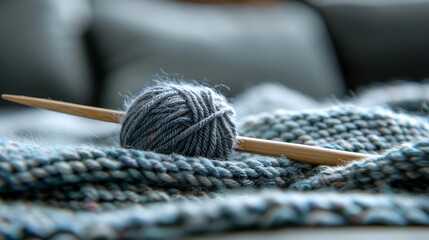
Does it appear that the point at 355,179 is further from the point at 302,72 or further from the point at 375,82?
the point at 375,82

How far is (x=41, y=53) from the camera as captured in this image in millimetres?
1230

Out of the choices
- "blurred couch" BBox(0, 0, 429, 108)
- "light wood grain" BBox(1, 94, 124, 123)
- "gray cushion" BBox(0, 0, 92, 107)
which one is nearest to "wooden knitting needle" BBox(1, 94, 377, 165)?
"light wood grain" BBox(1, 94, 124, 123)

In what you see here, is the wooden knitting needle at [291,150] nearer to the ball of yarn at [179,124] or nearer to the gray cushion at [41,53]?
the ball of yarn at [179,124]

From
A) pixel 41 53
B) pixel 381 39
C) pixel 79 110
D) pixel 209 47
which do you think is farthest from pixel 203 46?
pixel 79 110

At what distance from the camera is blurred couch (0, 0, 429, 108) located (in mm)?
1229

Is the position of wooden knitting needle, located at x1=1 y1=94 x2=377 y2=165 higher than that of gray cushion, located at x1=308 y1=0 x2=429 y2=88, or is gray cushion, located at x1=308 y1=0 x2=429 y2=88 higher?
wooden knitting needle, located at x1=1 y1=94 x2=377 y2=165

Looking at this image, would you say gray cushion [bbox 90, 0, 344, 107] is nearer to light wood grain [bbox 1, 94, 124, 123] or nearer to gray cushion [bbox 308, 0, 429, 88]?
gray cushion [bbox 308, 0, 429, 88]

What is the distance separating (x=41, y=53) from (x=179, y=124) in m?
0.88

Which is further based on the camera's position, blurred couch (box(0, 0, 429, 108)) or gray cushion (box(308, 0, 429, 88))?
gray cushion (box(308, 0, 429, 88))

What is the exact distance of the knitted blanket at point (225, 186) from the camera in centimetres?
27

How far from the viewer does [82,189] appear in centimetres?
39

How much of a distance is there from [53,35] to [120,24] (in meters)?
0.17

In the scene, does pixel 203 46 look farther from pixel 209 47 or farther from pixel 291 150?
pixel 291 150

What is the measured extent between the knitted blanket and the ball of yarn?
2 cm
